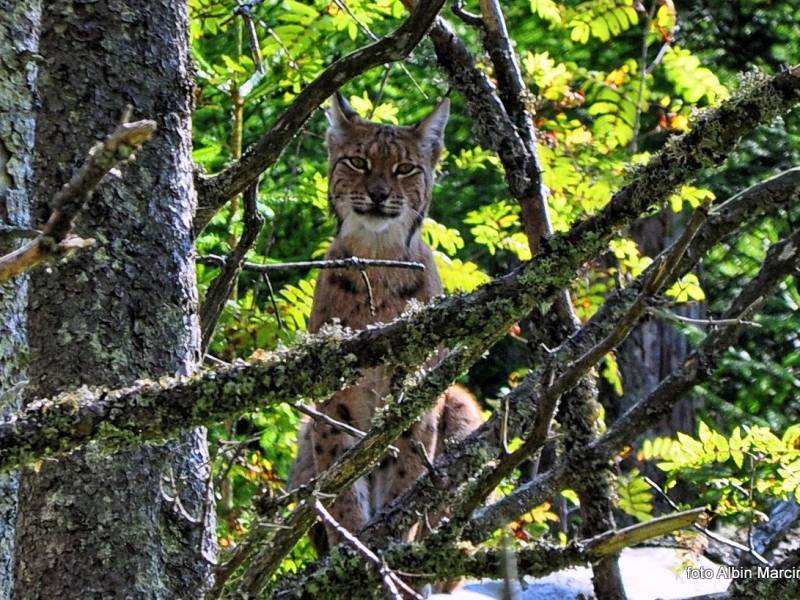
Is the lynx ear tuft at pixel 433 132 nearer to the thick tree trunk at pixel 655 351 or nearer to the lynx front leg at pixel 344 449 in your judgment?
the lynx front leg at pixel 344 449

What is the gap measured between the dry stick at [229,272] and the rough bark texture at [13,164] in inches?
36.3

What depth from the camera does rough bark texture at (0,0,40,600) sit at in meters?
2.61

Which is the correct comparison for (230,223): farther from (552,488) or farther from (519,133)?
(552,488)

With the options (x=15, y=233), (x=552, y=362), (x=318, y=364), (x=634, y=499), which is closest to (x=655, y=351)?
(x=634, y=499)

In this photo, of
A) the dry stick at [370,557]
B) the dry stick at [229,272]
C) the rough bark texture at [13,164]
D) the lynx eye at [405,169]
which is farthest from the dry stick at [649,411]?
the lynx eye at [405,169]

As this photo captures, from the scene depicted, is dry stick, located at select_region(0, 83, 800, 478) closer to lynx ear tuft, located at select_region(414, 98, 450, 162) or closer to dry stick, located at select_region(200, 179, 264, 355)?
dry stick, located at select_region(200, 179, 264, 355)

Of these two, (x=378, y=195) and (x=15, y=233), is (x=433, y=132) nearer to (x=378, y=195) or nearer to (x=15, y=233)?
(x=378, y=195)

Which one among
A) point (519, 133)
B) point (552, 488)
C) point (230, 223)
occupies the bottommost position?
point (552, 488)

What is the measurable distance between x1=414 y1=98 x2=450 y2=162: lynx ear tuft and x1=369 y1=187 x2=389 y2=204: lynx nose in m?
0.45

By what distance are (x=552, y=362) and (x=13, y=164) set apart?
193cm

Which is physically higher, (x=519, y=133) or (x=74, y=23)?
(x=519, y=133)

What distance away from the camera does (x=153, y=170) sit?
10.7 ft

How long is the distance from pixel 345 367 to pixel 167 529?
873 mm

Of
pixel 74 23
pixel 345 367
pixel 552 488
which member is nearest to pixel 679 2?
A: pixel 552 488
